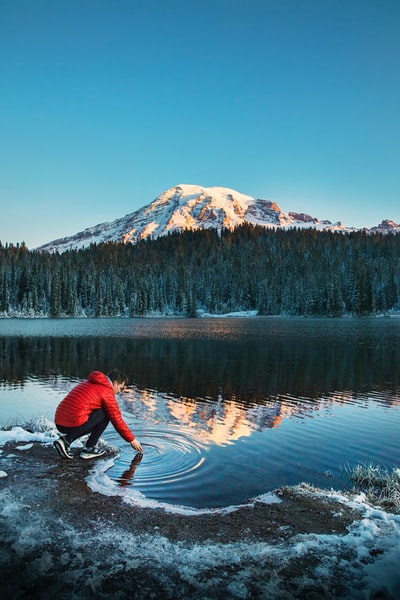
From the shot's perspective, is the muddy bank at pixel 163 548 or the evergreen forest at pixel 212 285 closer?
the muddy bank at pixel 163 548

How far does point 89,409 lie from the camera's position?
10.4m

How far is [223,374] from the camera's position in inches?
1248

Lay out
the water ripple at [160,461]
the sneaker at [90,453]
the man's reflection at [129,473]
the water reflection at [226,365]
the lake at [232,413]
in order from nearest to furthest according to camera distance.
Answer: the man's reflection at [129,473] < the water ripple at [160,461] < the sneaker at [90,453] < the lake at [232,413] < the water reflection at [226,365]


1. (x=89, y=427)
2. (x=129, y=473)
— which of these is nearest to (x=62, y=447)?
(x=89, y=427)

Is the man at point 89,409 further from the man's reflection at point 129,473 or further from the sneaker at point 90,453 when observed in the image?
the man's reflection at point 129,473

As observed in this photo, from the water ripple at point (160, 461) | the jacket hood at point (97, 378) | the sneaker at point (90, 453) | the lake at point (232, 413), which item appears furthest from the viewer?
the lake at point (232, 413)

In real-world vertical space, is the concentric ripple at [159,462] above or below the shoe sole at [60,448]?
below

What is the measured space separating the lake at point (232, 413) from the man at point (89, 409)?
1.28 metres

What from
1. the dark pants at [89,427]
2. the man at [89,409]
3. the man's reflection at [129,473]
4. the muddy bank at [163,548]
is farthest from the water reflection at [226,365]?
the muddy bank at [163,548]

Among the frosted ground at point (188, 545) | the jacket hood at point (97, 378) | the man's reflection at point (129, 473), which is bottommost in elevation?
the man's reflection at point (129, 473)

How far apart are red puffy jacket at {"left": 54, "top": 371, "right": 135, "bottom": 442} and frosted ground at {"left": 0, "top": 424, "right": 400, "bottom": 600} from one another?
139cm

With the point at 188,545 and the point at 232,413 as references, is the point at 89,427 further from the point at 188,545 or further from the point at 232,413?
the point at 232,413

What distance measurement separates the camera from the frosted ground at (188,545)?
5.38 metres

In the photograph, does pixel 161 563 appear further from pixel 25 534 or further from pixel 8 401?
pixel 8 401
